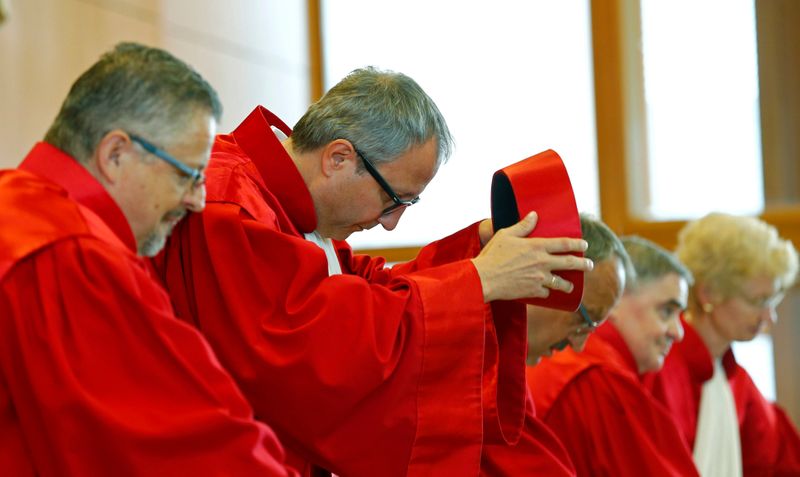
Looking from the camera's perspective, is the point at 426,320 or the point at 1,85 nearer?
the point at 426,320

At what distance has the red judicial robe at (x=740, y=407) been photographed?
421cm

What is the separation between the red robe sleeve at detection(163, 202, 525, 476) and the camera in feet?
7.30

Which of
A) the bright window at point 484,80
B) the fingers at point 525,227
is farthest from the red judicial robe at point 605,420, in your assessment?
the bright window at point 484,80

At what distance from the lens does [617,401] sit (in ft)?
10.7

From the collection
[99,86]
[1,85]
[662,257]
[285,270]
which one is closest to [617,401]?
[662,257]

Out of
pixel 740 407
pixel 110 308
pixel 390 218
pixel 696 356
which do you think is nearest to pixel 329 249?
pixel 390 218

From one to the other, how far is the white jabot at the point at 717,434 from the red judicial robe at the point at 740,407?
1.3 inches

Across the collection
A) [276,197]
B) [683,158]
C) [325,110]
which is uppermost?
[325,110]

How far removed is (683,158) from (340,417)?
14.4ft

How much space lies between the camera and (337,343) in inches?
87.6

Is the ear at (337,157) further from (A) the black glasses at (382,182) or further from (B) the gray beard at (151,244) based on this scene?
(B) the gray beard at (151,244)

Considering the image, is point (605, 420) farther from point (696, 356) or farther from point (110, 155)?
point (110, 155)

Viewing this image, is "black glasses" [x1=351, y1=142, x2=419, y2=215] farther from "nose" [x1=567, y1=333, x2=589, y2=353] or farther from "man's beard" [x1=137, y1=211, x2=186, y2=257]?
"nose" [x1=567, y1=333, x2=589, y2=353]

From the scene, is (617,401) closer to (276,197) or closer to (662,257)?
(662,257)
